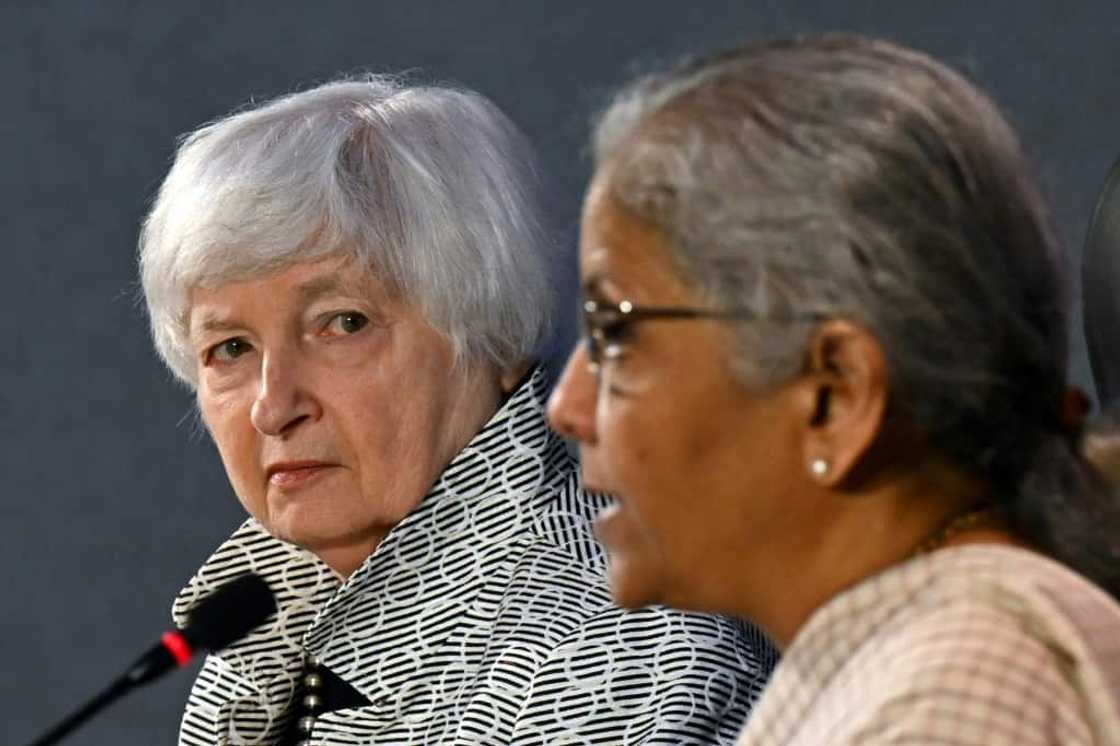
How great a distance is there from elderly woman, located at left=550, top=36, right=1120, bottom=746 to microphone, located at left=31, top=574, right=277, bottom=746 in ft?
1.18

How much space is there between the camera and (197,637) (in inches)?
60.5

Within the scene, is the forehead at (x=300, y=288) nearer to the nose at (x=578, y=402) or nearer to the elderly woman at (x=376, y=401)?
the elderly woman at (x=376, y=401)

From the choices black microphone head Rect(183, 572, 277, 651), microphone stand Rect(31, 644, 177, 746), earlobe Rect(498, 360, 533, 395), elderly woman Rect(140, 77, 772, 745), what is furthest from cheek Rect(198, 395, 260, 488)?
microphone stand Rect(31, 644, 177, 746)

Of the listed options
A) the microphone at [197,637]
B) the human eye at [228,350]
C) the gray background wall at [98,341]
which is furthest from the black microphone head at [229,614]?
the gray background wall at [98,341]

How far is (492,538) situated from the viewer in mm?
2152

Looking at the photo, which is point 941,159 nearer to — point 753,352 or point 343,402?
point 753,352

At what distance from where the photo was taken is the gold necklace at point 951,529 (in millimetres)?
1222

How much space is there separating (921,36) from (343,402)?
974 mm

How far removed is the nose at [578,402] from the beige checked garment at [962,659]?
0.16 metres

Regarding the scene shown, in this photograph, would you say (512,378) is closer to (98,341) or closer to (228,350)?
(228,350)

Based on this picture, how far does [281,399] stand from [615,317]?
3.11 ft

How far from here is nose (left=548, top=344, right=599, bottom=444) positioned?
1280mm

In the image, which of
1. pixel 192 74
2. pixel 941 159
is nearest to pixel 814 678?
pixel 941 159

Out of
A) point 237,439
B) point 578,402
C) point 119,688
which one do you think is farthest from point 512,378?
point 578,402
